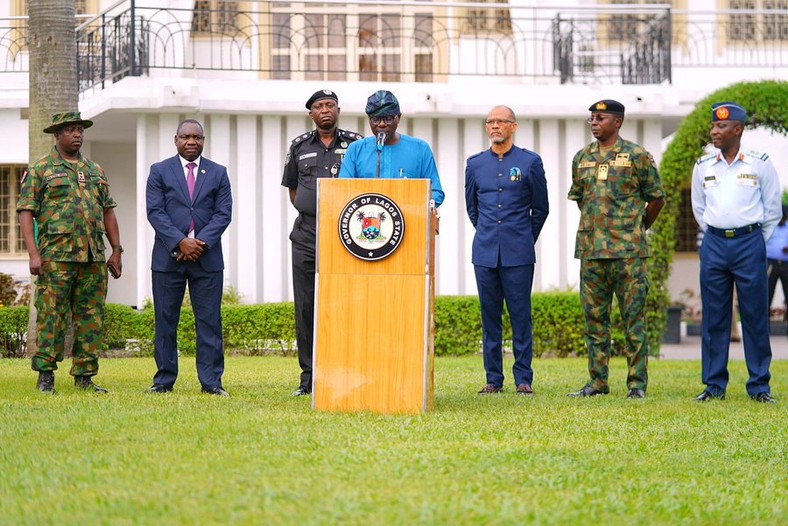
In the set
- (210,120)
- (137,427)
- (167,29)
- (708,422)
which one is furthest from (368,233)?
(167,29)

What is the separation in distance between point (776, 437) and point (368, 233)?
267cm

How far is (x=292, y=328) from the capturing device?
49.8ft

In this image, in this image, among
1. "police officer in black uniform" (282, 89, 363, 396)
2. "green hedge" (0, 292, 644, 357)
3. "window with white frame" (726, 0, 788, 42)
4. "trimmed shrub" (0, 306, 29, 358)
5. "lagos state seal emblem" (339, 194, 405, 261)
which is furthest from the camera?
"window with white frame" (726, 0, 788, 42)

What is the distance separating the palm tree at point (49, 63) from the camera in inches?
517

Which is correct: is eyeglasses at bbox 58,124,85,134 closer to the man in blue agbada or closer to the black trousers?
the black trousers

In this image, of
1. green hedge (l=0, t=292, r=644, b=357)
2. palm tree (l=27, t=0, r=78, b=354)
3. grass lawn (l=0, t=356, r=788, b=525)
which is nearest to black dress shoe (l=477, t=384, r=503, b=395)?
grass lawn (l=0, t=356, r=788, b=525)

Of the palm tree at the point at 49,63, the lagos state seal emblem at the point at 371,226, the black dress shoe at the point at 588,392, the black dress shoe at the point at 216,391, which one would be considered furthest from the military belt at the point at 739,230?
the palm tree at the point at 49,63

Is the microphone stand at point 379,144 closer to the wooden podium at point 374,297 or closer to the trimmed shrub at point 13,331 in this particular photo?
the wooden podium at point 374,297

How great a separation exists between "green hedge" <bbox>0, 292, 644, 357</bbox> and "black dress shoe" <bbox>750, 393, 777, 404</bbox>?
527 cm

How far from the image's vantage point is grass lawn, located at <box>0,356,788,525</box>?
4730mm

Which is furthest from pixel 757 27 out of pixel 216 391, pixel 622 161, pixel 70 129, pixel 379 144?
pixel 70 129

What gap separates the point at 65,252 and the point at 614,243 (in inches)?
158

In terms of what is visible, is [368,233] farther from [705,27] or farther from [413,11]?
[705,27]

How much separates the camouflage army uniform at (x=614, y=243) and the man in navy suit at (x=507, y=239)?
16.3 inches
